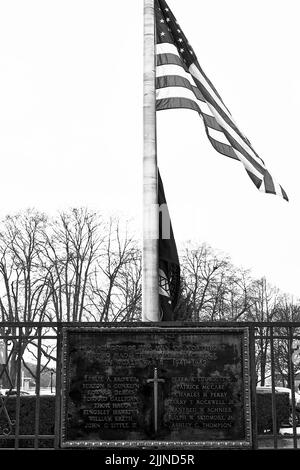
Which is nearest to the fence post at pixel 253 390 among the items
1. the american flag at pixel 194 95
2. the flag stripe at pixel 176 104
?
the american flag at pixel 194 95

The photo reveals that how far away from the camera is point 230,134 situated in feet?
31.8

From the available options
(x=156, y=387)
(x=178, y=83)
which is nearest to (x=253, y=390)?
(x=156, y=387)

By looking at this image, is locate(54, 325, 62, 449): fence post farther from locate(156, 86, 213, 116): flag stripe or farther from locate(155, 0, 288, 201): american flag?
locate(156, 86, 213, 116): flag stripe

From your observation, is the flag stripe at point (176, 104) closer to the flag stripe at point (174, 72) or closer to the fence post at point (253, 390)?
the flag stripe at point (174, 72)

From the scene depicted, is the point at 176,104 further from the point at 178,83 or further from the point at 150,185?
the point at 150,185

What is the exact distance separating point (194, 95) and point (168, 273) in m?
3.08

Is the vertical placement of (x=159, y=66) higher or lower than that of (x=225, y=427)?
higher

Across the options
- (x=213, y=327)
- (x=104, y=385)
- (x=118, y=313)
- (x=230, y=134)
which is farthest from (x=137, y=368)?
(x=118, y=313)

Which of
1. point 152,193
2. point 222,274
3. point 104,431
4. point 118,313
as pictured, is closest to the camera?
point 104,431

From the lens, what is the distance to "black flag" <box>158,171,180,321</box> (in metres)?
9.49

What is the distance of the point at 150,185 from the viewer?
31.6ft

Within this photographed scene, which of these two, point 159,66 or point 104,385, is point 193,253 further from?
point 104,385

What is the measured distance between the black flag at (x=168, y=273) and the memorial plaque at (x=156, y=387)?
7.43 feet

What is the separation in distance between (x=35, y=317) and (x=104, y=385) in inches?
1188
